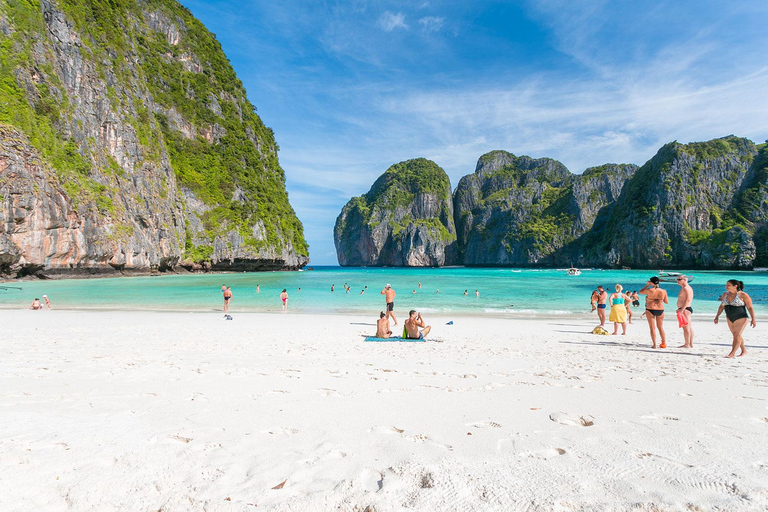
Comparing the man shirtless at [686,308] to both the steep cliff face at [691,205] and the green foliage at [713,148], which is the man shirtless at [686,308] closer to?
the steep cliff face at [691,205]

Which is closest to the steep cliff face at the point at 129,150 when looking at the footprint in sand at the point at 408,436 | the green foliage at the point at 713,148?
the footprint in sand at the point at 408,436

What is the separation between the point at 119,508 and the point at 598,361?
7866mm

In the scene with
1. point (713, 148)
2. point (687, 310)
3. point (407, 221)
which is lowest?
point (687, 310)

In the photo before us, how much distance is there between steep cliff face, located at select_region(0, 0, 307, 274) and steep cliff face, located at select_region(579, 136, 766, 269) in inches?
3859

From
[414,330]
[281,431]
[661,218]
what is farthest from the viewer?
[661,218]

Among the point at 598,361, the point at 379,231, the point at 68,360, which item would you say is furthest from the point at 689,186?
the point at 68,360

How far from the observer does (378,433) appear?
361 centimetres

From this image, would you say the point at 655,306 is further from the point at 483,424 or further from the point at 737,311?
the point at 483,424

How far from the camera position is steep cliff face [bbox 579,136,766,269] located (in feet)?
340

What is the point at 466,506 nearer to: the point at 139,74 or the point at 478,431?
the point at 478,431

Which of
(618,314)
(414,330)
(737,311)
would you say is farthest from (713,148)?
(414,330)

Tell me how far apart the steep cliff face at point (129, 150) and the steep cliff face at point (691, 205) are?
98008mm

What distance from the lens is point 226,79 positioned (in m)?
83.6

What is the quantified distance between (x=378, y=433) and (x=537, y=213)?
190784 millimetres
